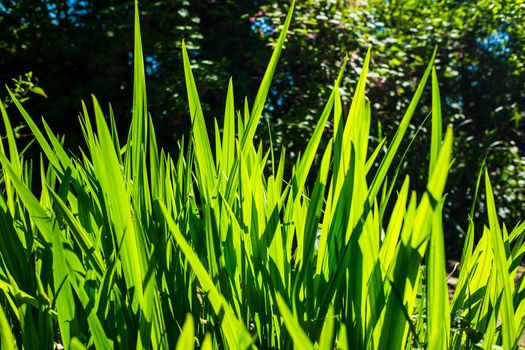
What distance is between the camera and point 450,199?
4.94 m

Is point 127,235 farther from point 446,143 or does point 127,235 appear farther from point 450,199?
point 450,199

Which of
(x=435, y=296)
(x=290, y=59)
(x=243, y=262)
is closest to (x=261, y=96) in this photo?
(x=243, y=262)

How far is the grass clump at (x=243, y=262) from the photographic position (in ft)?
1.67

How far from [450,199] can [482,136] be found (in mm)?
819

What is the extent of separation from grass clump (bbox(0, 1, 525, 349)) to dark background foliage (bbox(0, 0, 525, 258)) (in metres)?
3.36

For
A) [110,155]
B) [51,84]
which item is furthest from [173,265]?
[51,84]

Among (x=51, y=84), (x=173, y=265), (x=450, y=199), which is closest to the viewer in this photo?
(x=173, y=265)

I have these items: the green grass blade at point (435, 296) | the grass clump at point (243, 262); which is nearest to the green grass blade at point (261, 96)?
the grass clump at point (243, 262)

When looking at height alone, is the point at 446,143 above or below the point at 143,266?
above

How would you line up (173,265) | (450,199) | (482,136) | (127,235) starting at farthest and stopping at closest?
(482,136)
(450,199)
(173,265)
(127,235)

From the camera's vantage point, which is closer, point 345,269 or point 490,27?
point 345,269

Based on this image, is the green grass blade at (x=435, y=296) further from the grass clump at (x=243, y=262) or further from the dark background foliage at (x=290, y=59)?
the dark background foliage at (x=290, y=59)

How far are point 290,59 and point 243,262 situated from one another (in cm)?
401

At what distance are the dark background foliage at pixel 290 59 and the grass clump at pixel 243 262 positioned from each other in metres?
3.36
